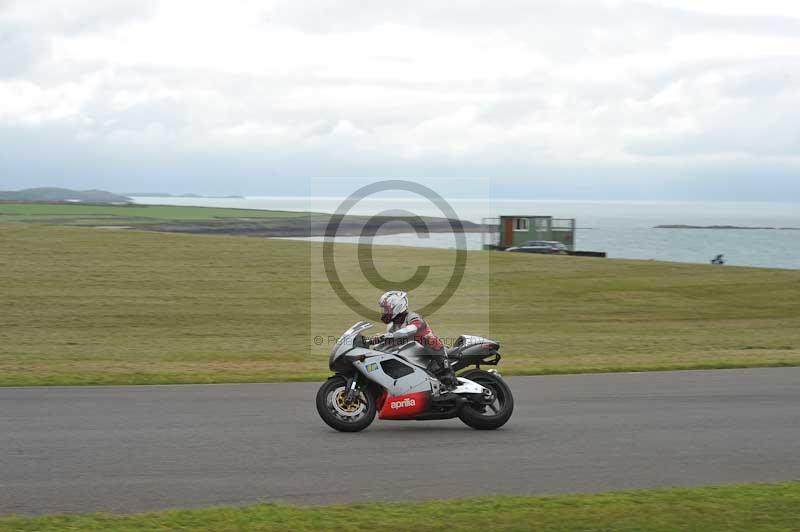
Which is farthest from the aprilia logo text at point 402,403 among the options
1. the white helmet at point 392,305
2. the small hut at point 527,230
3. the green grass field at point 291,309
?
the small hut at point 527,230

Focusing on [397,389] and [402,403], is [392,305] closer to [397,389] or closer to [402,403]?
[397,389]

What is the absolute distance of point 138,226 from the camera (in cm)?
11144

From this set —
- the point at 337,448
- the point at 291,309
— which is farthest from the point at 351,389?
the point at 291,309

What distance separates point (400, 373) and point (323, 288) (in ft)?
88.7

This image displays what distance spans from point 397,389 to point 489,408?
1.21m

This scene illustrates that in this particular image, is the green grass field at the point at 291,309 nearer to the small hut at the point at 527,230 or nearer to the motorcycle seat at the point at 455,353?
the motorcycle seat at the point at 455,353

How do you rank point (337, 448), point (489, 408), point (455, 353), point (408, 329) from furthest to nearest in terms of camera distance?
point (489, 408), point (455, 353), point (408, 329), point (337, 448)

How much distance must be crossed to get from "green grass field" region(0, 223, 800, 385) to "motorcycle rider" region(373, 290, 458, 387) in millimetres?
6093

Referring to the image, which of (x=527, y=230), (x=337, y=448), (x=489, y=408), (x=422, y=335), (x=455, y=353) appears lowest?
(x=337, y=448)

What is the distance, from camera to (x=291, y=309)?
33.1 m

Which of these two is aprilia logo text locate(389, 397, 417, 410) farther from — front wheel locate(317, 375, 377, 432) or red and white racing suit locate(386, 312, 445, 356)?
red and white racing suit locate(386, 312, 445, 356)

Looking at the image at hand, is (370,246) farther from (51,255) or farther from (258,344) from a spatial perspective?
(258,344)

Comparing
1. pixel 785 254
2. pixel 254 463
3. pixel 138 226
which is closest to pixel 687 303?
pixel 254 463

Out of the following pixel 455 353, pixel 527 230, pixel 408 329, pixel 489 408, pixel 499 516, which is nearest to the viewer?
pixel 499 516
